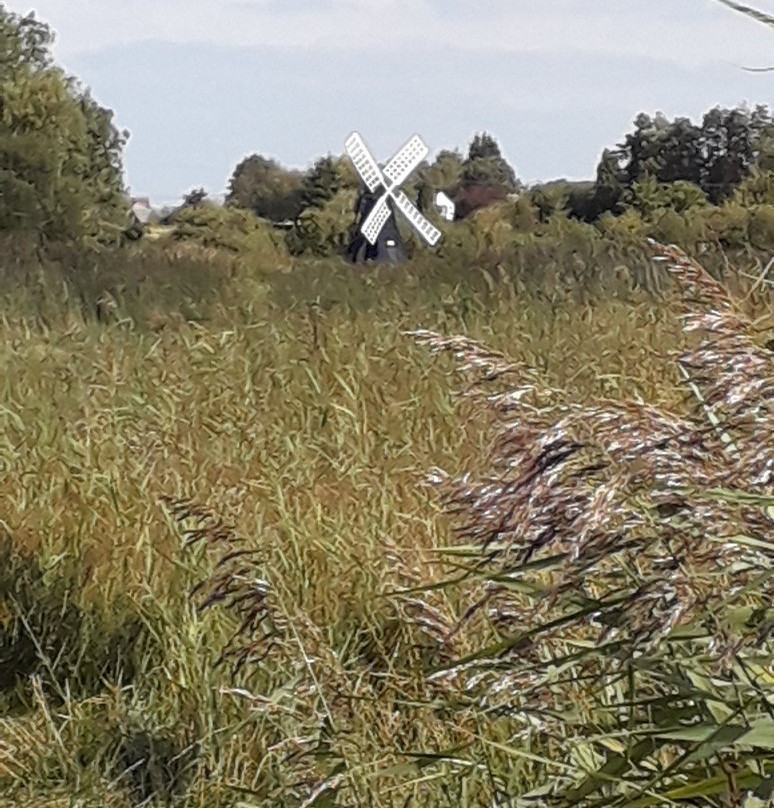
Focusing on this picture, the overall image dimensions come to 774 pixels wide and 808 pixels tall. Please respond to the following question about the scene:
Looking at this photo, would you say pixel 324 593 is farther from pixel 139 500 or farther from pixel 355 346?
pixel 355 346

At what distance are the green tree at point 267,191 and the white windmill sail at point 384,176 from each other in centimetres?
1011

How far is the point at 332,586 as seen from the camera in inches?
108

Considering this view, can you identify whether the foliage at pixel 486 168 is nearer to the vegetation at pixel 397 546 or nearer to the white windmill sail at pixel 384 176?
the white windmill sail at pixel 384 176

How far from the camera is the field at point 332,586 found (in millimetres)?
1309

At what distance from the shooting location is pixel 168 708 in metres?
2.47

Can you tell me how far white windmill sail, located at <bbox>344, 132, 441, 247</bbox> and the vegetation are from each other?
118 ft

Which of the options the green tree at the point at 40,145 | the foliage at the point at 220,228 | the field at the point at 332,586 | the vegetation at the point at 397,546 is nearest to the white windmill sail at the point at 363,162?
the foliage at the point at 220,228

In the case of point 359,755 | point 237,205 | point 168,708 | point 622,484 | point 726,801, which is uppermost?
point 622,484

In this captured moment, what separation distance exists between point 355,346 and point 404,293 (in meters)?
2.22

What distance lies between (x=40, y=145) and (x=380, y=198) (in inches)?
460

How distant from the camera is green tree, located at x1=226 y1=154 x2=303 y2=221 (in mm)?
55612

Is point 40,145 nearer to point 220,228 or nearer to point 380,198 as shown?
point 220,228

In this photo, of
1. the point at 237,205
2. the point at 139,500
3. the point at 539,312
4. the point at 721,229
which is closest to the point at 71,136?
the point at 237,205

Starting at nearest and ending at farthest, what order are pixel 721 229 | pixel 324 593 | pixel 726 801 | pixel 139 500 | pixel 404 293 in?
Result: 1. pixel 726 801
2. pixel 324 593
3. pixel 139 500
4. pixel 404 293
5. pixel 721 229
